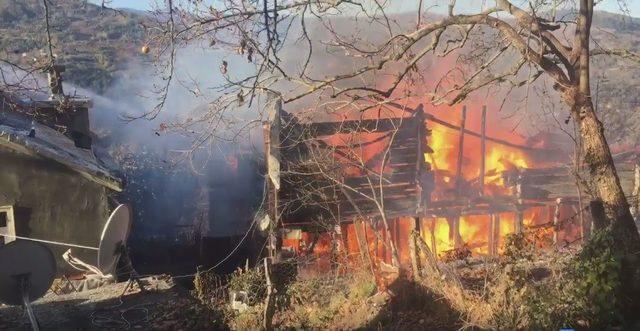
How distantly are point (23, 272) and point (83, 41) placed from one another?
52.6 meters

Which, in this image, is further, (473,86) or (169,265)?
(169,265)

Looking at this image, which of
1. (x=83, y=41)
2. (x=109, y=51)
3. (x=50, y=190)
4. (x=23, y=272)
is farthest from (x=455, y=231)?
(x=83, y=41)

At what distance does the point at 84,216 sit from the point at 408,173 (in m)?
10.5

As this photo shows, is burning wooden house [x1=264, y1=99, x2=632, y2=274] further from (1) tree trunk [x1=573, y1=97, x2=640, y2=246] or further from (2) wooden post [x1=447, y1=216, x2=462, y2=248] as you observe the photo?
(1) tree trunk [x1=573, y1=97, x2=640, y2=246]

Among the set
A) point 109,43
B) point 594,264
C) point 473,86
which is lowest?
point 594,264

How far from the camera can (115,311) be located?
1028 centimetres

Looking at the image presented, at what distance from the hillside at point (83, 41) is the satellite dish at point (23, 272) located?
108ft

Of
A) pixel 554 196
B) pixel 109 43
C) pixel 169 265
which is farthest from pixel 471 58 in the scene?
pixel 109 43

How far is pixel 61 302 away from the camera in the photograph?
36.0 feet

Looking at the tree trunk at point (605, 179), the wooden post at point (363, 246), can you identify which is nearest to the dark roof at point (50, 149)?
the wooden post at point (363, 246)

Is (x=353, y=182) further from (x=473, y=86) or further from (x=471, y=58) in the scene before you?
(x=473, y=86)

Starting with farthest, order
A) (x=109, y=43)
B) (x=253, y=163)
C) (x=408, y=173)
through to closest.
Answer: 1. (x=109, y=43)
2. (x=253, y=163)
3. (x=408, y=173)

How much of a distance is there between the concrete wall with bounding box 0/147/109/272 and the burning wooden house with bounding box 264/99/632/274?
Answer: 4.97 meters

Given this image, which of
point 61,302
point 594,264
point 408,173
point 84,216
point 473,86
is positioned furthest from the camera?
point 408,173
